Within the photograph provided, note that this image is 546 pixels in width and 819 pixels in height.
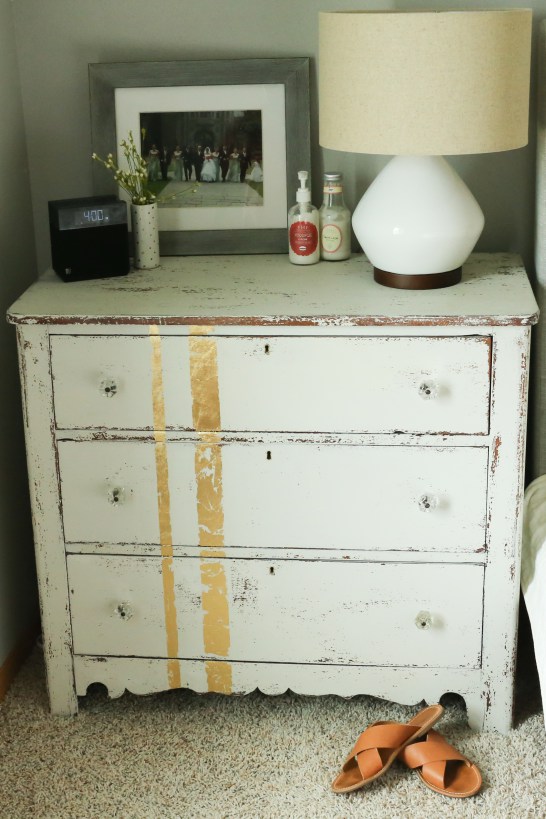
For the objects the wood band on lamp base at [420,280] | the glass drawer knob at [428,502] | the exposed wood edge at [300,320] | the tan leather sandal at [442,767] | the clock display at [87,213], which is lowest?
the tan leather sandal at [442,767]

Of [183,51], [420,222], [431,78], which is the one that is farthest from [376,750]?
[183,51]

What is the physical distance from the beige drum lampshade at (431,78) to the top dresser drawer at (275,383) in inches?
14.1

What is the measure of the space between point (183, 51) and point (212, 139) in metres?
0.20

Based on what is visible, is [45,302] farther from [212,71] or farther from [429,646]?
[429,646]

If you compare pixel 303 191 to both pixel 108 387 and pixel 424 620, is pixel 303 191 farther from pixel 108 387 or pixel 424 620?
pixel 424 620

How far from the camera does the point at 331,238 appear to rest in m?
2.21

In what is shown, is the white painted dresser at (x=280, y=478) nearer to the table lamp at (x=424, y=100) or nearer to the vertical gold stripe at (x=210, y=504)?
the vertical gold stripe at (x=210, y=504)

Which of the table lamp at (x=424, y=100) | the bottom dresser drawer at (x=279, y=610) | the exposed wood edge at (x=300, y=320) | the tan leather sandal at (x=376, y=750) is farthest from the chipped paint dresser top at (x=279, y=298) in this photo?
the tan leather sandal at (x=376, y=750)

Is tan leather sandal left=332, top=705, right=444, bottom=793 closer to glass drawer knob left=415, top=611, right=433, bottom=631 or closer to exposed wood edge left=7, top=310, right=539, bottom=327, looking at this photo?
glass drawer knob left=415, top=611, right=433, bottom=631

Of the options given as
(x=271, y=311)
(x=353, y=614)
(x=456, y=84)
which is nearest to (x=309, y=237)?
(x=271, y=311)

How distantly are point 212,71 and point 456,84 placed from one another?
65 centimetres

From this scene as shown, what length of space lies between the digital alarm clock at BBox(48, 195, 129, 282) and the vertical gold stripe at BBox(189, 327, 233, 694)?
0.34 m

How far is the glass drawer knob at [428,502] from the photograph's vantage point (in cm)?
199

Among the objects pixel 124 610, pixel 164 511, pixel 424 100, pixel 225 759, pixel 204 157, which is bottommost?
pixel 225 759
